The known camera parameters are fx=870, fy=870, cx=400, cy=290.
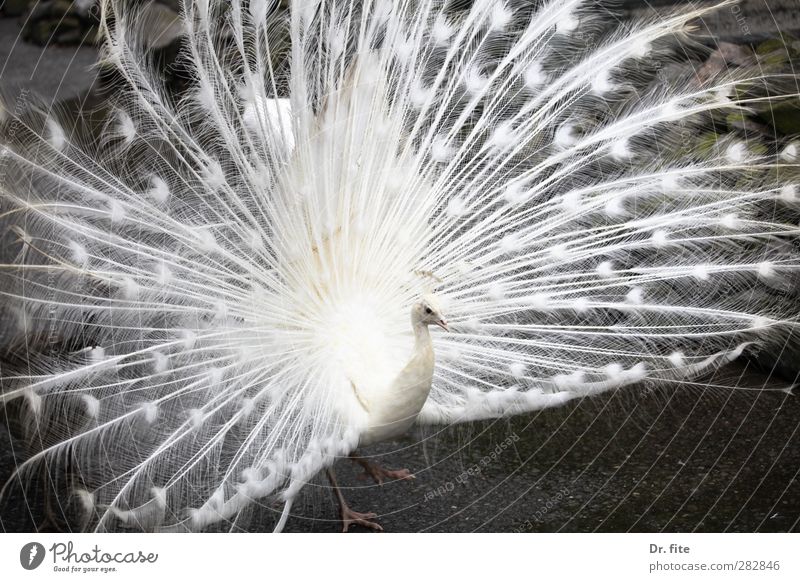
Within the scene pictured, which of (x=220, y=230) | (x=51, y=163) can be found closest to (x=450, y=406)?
(x=220, y=230)

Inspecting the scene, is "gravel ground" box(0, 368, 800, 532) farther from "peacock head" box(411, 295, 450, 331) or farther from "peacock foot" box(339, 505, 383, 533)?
"peacock head" box(411, 295, 450, 331)

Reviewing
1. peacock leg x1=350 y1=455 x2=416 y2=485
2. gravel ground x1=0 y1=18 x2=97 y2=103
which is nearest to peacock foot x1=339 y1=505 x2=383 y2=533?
peacock leg x1=350 y1=455 x2=416 y2=485

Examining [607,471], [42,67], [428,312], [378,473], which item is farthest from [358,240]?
[607,471]

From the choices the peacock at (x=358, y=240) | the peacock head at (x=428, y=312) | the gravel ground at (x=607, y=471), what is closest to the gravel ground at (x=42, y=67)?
the peacock at (x=358, y=240)

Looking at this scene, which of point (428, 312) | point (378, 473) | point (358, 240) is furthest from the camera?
point (378, 473)

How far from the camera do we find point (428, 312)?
1770 millimetres
